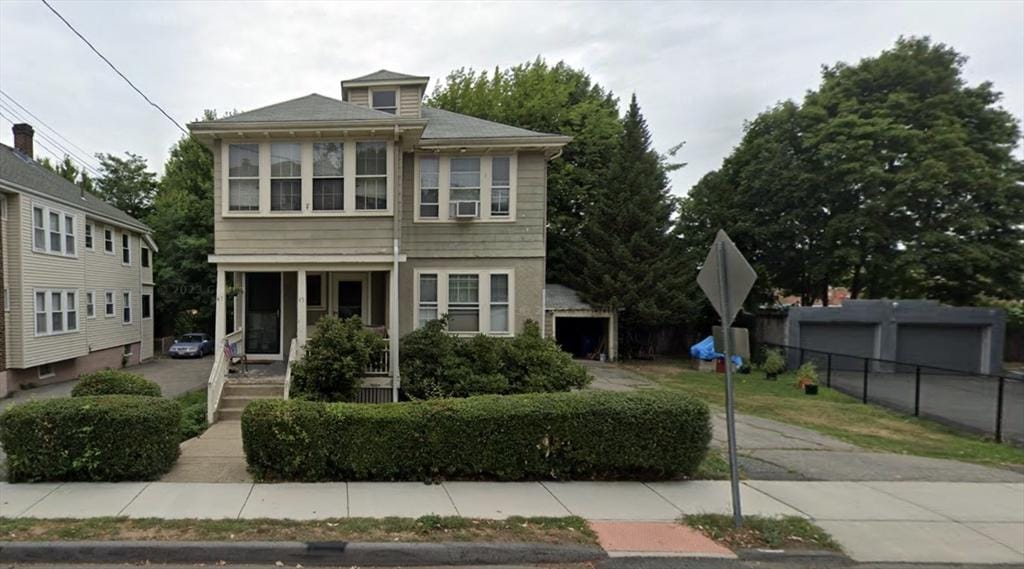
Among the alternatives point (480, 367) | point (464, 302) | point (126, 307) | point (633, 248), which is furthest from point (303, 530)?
point (126, 307)

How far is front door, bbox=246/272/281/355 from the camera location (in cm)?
1143

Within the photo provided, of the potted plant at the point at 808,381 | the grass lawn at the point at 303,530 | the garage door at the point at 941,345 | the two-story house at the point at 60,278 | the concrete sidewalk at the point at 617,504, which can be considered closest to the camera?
the grass lawn at the point at 303,530

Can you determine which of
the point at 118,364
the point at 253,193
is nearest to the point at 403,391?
the point at 253,193

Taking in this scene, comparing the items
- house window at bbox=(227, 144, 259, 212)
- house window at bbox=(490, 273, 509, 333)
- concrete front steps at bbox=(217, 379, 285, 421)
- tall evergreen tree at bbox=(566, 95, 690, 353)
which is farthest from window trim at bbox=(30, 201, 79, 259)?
tall evergreen tree at bbox=(566, 95, 690, 353)

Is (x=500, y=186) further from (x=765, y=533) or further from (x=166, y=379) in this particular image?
(x=166, y=379)

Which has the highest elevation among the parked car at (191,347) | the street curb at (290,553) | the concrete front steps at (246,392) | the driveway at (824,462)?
the street curb at (290,553)

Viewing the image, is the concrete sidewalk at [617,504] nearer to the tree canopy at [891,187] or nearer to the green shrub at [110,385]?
the green shrub at [110,385]

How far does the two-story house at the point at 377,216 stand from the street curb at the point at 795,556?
7.16 metres

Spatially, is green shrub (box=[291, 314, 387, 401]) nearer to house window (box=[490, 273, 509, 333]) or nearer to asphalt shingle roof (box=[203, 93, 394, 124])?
house window (box=[490, 273, 509, 333])

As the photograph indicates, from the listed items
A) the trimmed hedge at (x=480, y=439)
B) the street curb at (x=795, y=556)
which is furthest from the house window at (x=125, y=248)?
the street curb at (x=795, y=556)

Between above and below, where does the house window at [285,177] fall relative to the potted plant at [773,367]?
above

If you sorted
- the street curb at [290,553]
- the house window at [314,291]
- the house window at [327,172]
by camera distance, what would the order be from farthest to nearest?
1. the house window at [314,291]
2. the house window at [327,172]
3. the street curb at [290,553]

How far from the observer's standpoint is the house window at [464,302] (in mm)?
11602

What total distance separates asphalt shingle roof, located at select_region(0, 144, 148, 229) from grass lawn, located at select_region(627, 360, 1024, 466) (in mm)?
21132
